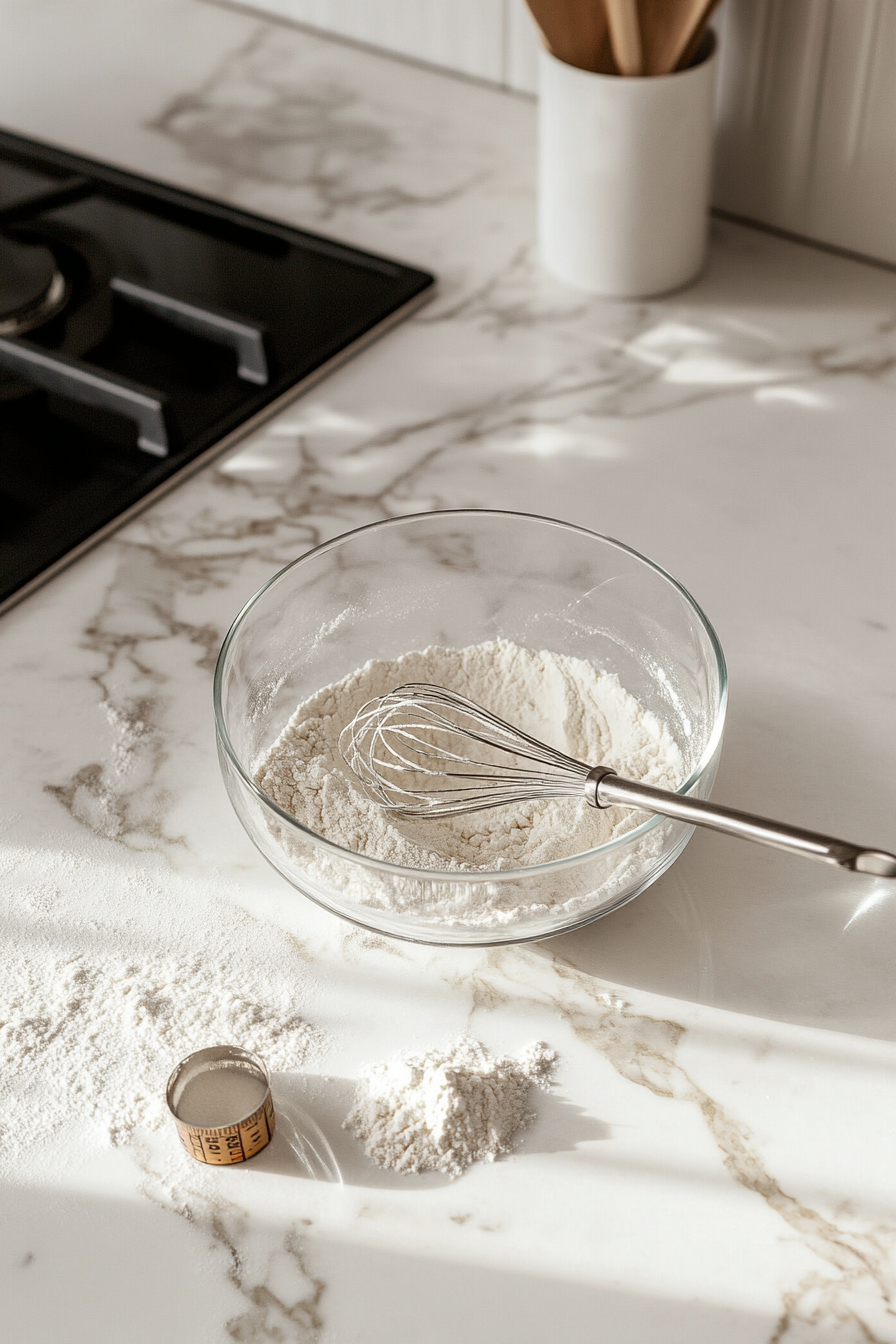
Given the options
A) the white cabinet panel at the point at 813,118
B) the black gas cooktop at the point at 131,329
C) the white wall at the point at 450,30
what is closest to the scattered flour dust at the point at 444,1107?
the black gas cooktop at the point at 131,329

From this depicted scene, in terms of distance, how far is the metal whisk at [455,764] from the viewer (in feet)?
1.98

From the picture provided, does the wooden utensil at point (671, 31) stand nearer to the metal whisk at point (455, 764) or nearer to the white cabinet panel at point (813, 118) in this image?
the white cabinet panel at point (813, 118)

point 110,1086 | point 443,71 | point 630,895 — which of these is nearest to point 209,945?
point 110,1086

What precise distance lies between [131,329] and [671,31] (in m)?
0.44

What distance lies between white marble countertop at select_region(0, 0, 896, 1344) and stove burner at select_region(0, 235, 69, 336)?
197 mm

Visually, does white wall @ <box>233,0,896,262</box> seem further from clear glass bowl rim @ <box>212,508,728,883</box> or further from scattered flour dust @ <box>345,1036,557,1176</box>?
scattered flour dust @ <box>345,1036,557,1176</box>

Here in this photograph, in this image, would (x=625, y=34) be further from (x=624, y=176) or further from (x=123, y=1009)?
(x=123, y=1009)

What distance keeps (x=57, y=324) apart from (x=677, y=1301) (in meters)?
0.81

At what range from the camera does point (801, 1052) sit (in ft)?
2.00

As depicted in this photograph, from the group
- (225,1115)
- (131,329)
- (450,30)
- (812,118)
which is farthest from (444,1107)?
(450,30)

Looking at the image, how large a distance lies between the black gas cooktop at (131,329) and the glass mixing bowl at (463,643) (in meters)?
0.20

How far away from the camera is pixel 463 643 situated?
811mm

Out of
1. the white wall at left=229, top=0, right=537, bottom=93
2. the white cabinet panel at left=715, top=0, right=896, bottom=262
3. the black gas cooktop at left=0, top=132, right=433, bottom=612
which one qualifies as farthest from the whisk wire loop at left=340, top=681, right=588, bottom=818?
the white wall at left=229, top=0, right=537, bottom=93

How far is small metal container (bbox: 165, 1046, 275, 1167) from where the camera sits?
56cm
